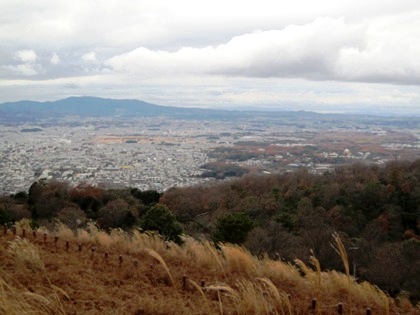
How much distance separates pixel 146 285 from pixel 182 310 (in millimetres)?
994

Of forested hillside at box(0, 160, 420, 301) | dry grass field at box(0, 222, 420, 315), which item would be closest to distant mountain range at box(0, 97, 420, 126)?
forested hillside at box(0, 160, 420, 301)

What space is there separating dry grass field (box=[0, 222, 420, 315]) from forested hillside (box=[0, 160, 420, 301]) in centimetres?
887

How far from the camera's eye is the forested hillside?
15986mm

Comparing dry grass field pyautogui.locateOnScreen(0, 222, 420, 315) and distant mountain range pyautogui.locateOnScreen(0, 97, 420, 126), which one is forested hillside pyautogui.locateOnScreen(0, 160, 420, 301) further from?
distant mountain range pyautogui.locateOnScreen(0, 97, 420, 126)

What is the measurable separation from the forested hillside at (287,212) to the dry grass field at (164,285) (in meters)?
8.87

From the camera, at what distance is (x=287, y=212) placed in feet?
83.4

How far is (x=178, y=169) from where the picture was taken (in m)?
50.3

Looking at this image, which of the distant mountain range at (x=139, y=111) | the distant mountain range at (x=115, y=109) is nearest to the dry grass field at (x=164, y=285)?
the distant mountain range at (x=139, y=111)

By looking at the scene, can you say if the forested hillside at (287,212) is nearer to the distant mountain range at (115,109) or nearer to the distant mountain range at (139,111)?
the distant mountain range at (139,111)

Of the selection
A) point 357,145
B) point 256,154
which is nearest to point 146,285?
point 256,154

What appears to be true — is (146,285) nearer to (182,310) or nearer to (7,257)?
(182,310)

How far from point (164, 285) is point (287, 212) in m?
20.9

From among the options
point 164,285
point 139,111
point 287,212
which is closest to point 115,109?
point 139,111

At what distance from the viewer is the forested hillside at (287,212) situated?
15986mm
